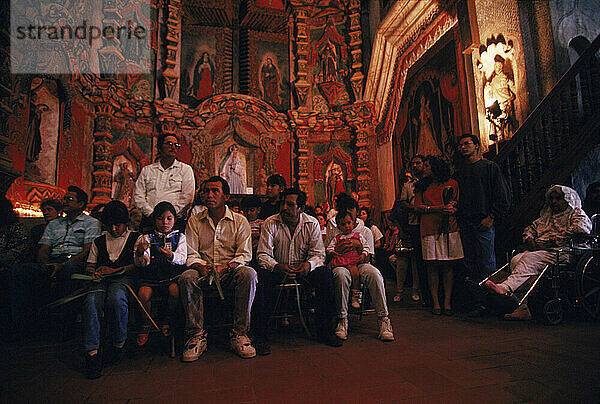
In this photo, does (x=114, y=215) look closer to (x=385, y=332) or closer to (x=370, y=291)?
(x=370, y=291)

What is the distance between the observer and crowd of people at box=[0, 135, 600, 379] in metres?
2.80

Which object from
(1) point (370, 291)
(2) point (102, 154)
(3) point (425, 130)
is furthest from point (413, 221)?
(2) point (102, 154)

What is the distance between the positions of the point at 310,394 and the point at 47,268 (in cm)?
321

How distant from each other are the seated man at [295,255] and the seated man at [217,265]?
0.61ft

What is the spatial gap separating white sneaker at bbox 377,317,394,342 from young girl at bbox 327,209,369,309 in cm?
41

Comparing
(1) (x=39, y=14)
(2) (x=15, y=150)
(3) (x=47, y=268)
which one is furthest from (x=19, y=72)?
(3) (x=47, y=268)

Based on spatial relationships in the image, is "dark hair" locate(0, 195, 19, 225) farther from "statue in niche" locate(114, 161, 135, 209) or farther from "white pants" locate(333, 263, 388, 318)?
"statue in niche" locate(114, 161, 135, 209)

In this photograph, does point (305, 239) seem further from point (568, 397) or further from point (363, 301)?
point (568, 397)

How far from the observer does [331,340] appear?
2.87m

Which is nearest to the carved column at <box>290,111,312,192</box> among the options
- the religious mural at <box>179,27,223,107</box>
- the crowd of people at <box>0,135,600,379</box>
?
the religious mural at <box>179,27,223,107</box>

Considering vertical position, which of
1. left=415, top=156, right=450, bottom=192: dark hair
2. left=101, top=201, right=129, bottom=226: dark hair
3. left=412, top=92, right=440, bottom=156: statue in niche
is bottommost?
left=101, top=201, right=129, bottom=226: dark hair

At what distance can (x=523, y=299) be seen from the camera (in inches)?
135

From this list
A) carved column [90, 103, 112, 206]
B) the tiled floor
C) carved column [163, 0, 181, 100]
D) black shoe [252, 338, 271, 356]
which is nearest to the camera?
the tiled floor

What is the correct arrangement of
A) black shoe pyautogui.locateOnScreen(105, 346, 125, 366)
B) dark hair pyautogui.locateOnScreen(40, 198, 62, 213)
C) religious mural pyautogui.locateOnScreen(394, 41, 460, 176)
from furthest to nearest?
1. religious mural pyautogui.locateOnScreen(394, 41, 460, 176)
2. dark hair pyautogui.locateOnScreen(40, 198, 62, 213)
3. black shoe pyautogui.locateOnScreen(105, 346, 125, 366)
